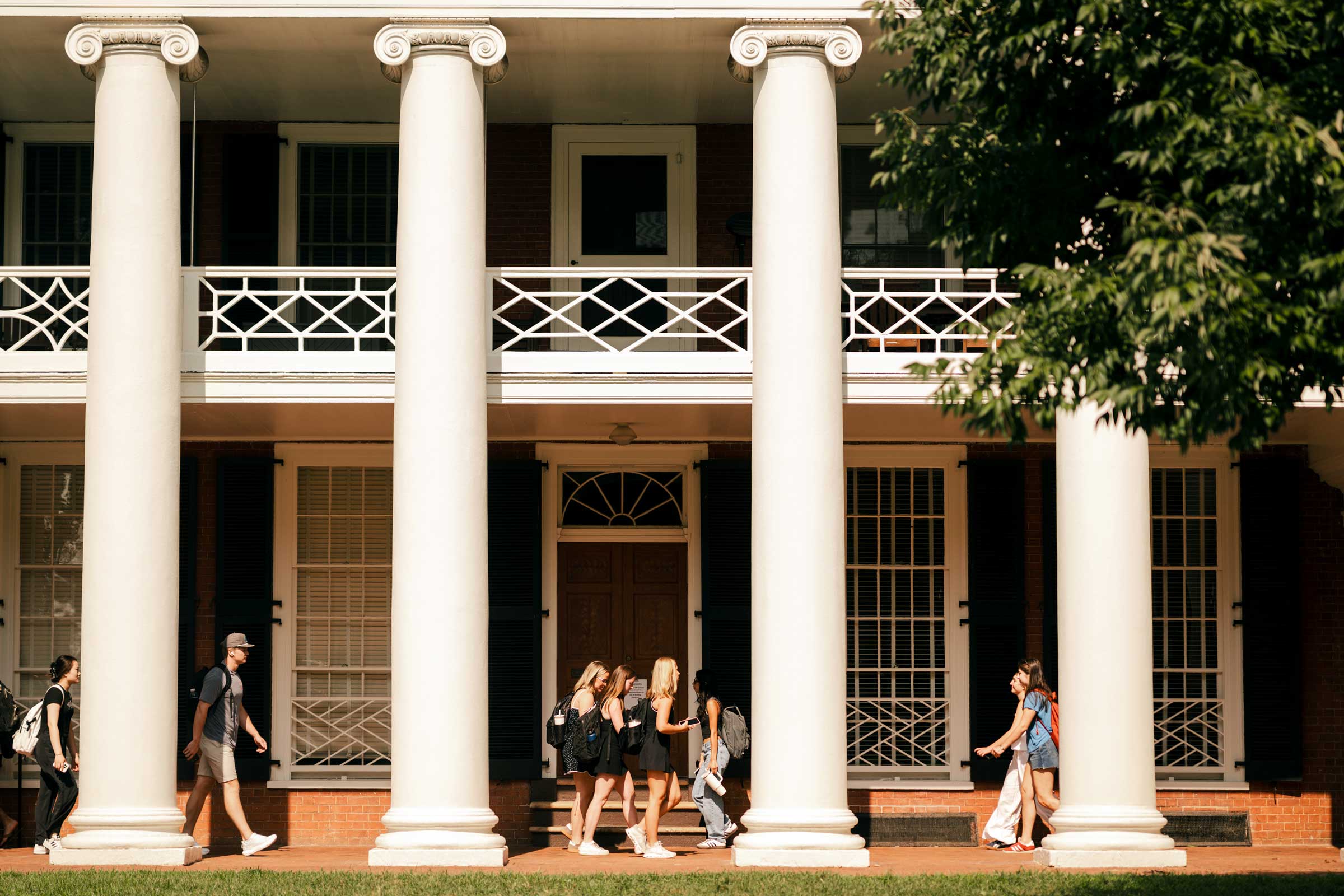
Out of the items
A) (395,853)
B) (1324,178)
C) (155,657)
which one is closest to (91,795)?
(155,657)

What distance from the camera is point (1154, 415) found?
849 centimetres

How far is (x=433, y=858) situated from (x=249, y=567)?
4.38 metres

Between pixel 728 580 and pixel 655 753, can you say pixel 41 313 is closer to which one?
pixel 728 580

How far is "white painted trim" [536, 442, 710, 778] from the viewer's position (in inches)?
654

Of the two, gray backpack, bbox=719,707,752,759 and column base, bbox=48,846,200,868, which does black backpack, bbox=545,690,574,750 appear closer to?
gray backpack, bbox=719,707,752,759

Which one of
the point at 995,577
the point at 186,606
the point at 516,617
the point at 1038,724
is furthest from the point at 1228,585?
the point at 186,606

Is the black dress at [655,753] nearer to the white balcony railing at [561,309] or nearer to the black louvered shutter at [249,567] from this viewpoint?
the white balcony railing at [561,309]

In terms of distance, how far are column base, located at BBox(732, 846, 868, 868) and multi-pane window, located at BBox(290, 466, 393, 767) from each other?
458 cm

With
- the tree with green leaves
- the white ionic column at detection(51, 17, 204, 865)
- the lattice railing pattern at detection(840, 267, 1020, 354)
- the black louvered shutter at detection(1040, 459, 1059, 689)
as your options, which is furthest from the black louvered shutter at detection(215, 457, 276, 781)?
the tree with green leaves

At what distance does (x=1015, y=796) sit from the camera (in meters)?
15.1

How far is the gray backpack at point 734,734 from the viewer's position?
15.0 metres

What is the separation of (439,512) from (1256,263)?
7084mm

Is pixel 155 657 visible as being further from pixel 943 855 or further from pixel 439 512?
pixel 943 855

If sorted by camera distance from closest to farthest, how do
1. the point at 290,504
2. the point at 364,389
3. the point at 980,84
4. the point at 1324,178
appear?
the point at 1324,178, the point at 980,84, the point at 364,389, the point at 290,504
